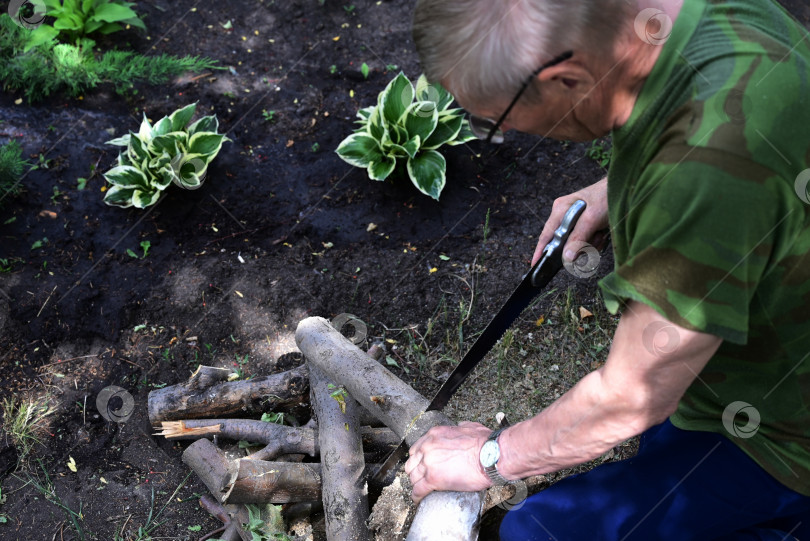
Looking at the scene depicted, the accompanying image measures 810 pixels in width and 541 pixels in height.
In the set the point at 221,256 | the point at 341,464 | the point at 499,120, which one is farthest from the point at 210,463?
the point at 499,120

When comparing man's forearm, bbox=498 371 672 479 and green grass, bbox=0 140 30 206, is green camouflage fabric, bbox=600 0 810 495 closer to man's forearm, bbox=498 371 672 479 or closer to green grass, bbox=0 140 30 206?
man's forearm, bbox=498 371 672 479

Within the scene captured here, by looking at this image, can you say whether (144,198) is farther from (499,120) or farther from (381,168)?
(499,120)

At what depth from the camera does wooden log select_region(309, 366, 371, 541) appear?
2.35 m

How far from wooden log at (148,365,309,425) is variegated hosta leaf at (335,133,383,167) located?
1684 mm

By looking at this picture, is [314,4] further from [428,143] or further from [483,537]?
[483,537]

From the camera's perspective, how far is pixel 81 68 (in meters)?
4.88

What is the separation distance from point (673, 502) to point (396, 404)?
3.36 ft

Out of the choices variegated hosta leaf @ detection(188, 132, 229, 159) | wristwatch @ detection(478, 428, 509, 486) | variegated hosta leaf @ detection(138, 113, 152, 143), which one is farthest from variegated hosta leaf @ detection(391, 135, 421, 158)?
wristwatch @ detection(478, 428, 509, 486)

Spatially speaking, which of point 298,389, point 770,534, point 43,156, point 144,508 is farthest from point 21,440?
point 770,534

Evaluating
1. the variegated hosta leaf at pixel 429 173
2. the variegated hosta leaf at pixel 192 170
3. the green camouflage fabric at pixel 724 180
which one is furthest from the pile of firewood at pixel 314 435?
the variegated hosta leaf at pixel 192 170

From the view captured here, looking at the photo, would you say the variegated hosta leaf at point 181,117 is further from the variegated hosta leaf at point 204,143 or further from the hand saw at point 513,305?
the hand saw at point 513,305

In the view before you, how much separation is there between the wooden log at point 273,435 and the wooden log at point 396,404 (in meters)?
0.21

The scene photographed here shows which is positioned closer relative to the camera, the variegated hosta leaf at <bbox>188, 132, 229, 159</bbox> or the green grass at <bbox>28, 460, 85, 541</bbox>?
the green grass at <bbox>28, 460, 85, 541</bbox>

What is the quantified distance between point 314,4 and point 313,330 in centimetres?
351
